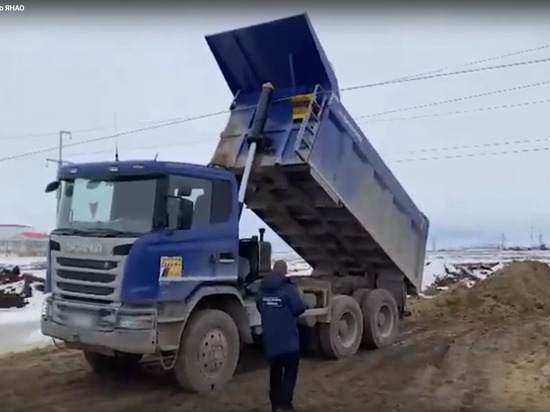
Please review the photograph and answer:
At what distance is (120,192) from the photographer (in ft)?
26.3

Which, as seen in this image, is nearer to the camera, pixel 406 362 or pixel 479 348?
pixel 406 362

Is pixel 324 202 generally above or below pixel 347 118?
below

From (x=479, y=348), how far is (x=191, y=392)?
17.4ft

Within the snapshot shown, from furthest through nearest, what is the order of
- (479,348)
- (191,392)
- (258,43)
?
(479,348), (258,43), (191,392)

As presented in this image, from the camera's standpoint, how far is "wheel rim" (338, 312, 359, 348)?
10695 millimetres

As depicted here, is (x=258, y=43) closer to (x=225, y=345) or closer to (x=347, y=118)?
(x=347, y=118)

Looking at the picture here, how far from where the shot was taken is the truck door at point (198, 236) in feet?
25.8

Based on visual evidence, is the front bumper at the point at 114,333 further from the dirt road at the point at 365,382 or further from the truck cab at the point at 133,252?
the dirt road at the point at 365,382

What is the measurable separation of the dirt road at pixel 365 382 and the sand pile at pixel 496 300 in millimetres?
2077

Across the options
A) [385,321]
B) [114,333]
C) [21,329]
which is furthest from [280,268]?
[21,329]

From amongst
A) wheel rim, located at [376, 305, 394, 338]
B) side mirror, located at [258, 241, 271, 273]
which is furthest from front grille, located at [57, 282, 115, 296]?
wheel rim, located at [376, 305, 394, 338]

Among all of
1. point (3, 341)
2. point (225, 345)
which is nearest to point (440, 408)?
point (225, 345)

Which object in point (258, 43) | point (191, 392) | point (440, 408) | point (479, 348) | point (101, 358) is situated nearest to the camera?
point (440, 408)

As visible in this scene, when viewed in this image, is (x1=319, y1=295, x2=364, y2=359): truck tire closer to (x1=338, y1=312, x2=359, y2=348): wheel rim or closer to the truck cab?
(x1=338, y1=312, x2=359, y2=348): wheel rim
